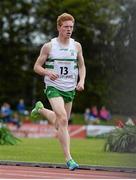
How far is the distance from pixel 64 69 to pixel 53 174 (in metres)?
1.76

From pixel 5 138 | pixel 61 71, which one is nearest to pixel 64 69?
pixel 61 71

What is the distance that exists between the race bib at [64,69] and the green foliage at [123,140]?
5239 millimetres

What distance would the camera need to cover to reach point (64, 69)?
11.0m

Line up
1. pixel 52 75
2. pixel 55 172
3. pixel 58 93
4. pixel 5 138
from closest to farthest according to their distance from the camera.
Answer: pixel 55 172
pixel 52 75
pixel 58 93
pixel 5 138

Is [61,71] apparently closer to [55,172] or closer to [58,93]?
[58,93]

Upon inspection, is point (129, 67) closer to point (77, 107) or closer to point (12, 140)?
point (12, 140)

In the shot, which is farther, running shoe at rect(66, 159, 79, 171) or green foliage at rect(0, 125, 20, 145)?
green foliage at rect(0, 125, 20, 145)

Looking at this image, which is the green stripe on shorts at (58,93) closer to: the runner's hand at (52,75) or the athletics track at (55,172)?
the runner's hand at (52,75)

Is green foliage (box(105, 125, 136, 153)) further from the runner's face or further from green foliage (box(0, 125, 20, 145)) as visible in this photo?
the runner's face

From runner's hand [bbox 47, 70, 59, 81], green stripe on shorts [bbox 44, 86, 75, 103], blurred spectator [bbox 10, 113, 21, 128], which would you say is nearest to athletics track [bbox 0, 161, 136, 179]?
green stripe on shorts [bbox 44, 86, 75, 103]

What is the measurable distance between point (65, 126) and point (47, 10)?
4813cm

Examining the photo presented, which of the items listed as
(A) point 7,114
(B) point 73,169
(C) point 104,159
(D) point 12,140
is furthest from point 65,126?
(A) point 7,114

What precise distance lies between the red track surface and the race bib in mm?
1344

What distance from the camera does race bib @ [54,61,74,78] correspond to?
10992mm
